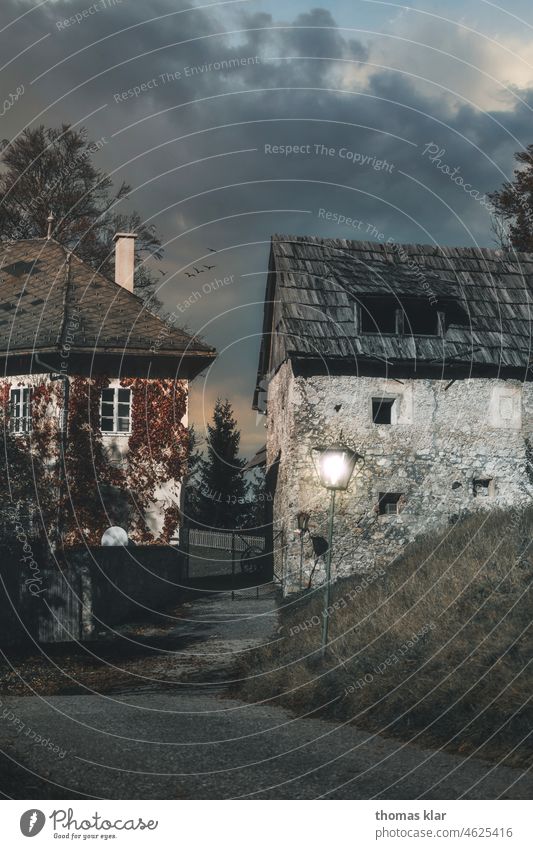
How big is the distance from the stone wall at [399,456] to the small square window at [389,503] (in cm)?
11

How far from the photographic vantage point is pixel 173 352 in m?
24.3

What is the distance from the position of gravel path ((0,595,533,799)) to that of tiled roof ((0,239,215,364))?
473 inches

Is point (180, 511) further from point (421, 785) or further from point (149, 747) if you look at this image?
point (421, 785)

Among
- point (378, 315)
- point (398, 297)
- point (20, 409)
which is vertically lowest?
point (20, 409)

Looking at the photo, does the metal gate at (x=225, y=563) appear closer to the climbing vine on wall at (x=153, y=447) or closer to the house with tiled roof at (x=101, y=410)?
the climbing vine on wall at (x=153, y=447)

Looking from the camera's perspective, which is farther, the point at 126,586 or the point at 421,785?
the point at 126,586

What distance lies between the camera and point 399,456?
2411cm

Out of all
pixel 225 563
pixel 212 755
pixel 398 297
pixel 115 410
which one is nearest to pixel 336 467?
pixel 212 755

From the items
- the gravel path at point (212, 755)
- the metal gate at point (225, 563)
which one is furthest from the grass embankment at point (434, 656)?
the metal gate at point (225, 563)

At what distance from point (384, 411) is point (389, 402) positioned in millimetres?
259

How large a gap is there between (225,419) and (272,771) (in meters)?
31.1

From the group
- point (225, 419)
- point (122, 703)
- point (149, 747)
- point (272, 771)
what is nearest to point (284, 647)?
point (122, 703)

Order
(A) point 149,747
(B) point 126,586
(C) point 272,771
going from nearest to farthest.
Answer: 1. (C) point 272,771
2. (A) point 149,747
3. (B) point 126,586

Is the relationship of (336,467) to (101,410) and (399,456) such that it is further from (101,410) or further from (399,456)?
(101,410)
